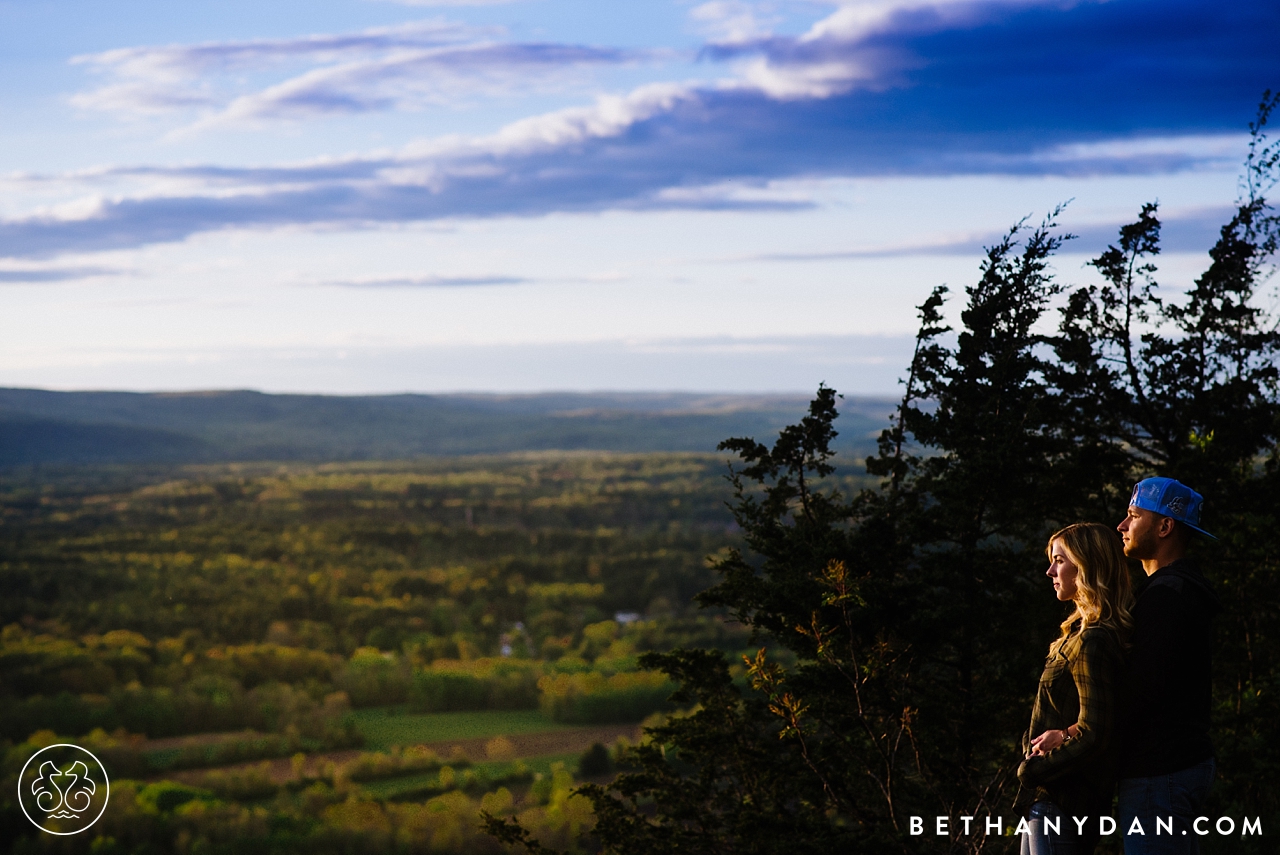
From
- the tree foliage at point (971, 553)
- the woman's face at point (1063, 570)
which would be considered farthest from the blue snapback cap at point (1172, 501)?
the tree foliage at point (971, 553)

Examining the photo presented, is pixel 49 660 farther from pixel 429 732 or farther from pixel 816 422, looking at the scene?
pixel 816 422

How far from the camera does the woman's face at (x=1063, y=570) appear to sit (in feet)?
15.6

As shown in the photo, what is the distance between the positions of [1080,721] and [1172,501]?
1.02 metres

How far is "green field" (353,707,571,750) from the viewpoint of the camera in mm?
79062

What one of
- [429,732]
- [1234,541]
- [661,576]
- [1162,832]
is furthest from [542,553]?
[1162,832]

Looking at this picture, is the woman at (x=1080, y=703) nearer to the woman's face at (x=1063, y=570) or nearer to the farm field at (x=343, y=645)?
the woman's face at (x=1063, y=570)

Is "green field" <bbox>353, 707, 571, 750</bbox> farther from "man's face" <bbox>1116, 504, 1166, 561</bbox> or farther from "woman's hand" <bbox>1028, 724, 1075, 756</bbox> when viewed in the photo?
"man's face" <bbox>1116, 504, 1166, 561</bbox>

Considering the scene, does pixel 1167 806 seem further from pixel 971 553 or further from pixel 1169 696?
pixel 971 553

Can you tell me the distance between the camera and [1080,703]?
4.74 m

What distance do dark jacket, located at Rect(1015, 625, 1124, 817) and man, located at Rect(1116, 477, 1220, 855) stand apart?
88 mm

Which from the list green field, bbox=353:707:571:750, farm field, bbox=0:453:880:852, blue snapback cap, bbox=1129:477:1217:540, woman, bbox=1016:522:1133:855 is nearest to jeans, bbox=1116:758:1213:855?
woman, bbox=1016:522:1133:855

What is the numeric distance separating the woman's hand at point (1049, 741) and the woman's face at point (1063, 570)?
1.85 feet

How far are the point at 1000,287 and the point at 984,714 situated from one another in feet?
17.1

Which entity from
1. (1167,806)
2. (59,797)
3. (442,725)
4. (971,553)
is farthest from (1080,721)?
(442,725)
